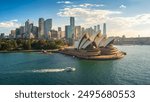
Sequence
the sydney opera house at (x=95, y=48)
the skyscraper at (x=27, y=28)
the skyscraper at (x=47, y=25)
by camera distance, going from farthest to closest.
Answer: the skyscraper at (x=27, y=28)
the skyscraper at (x=47, y=25)
the sydney opera house at (x=95, y=48)

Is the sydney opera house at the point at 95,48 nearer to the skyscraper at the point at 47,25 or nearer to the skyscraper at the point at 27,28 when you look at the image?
the skyscraper at the point at 47,25

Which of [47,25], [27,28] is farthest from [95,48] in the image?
[27,28]

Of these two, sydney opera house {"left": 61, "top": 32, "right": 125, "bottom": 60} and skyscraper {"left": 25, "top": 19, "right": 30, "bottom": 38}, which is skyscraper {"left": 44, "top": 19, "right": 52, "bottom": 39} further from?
sydney opera house {"left": 61, "top": 32, "right": 125, "bottom": 60}

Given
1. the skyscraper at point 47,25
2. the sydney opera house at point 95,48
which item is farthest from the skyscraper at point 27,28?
the sydney opera house at point 95,48

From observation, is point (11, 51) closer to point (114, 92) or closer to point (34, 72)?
point (34, 72)

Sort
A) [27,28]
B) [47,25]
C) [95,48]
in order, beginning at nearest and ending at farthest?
[95,48]
[47,25]
[27,28]

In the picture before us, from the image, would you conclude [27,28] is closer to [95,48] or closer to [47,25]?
[47,25]

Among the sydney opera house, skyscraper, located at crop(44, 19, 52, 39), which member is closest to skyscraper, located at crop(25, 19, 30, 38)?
skyscraper, located at crop(44, 19, 52, 39)

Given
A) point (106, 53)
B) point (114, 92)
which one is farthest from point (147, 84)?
point (106, 53)
